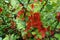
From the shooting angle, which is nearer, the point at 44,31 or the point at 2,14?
the point at 44,31

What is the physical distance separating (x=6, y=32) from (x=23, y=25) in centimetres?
20

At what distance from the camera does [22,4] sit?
1436 mm

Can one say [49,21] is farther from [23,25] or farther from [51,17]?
[23,25]

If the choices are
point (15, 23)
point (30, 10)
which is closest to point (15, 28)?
point (15, 23)

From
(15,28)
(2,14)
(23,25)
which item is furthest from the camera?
(2,14)

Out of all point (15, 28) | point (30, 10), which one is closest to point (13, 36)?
point (15, 28)

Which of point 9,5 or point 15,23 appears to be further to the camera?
point 9,5

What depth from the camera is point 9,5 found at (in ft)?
5.38

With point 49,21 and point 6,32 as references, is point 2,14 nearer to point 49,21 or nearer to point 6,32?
point 6,32

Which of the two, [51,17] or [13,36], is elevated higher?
[51,17]

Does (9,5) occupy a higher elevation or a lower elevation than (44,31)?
higher

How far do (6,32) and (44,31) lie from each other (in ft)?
0.96

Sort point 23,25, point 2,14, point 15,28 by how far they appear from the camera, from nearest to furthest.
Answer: point 23,25 → point 15,28 → point 2,14

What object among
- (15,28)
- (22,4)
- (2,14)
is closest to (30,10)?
(22,4)
